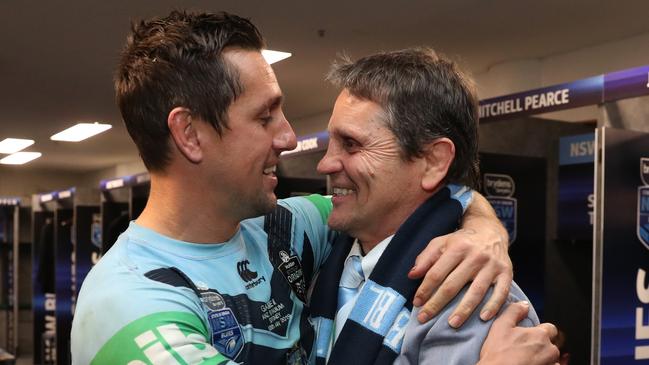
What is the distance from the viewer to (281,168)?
4.50 metres

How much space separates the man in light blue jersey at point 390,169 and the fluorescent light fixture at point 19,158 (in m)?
12.8

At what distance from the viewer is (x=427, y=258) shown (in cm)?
131

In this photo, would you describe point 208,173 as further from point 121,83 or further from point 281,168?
point 281,168

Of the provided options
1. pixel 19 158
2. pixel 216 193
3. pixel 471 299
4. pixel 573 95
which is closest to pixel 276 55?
pixel 573 95

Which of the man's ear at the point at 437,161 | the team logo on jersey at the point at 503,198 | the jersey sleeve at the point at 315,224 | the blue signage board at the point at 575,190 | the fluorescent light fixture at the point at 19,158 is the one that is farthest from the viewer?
the fluorescent light fixture at the point at 19,158

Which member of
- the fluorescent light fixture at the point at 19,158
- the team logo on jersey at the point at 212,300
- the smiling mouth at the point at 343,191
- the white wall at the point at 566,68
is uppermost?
the white wall at the point at 566,68

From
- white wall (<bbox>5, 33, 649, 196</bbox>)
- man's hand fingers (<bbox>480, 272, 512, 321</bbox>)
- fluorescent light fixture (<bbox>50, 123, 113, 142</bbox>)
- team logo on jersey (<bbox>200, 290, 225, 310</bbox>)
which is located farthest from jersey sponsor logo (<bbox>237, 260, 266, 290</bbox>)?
fluorescent light fixture (<bbox>50, 123, 113, 142</bbox>)

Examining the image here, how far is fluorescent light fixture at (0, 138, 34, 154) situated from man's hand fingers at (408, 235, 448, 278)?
11.0 meters

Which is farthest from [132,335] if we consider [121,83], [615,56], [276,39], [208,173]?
[615,56]

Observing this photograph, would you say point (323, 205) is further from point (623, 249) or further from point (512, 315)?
point (623, 249)

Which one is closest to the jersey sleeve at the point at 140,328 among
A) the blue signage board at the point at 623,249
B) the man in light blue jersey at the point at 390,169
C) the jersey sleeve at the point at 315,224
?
the man in light blue jersey at the point at 390,169

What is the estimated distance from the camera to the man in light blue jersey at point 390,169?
1429 millimetres

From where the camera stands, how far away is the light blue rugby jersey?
1.13 m

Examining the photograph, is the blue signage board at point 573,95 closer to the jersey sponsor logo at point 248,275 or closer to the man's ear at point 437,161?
the man's ear at point 437,161
